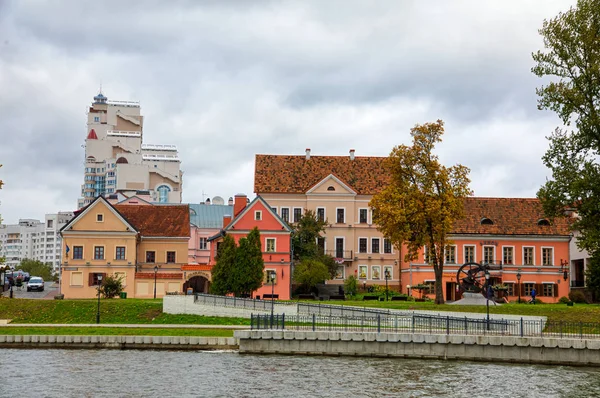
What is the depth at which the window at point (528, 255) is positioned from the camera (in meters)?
85.9

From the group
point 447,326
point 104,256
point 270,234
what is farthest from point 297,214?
point 447,326

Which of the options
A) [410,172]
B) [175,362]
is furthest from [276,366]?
[410,172]

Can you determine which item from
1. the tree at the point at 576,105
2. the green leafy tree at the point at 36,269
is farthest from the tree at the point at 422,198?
the green leafy tree at the point at 36,269

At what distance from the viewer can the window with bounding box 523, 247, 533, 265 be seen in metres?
85.9

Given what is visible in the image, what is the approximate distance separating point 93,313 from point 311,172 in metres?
41.6

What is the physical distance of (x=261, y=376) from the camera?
36.3 meters

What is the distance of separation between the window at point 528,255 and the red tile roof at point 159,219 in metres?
34.2

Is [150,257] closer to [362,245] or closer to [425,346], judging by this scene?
[362,245]

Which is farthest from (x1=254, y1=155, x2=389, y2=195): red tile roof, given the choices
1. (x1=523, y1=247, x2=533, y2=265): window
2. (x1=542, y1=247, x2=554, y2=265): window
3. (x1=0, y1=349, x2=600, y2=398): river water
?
(x1=0, y1=349, x2=600, y2=398): river water

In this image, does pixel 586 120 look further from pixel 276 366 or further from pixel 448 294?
pixel 448 294

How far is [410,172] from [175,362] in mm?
32411

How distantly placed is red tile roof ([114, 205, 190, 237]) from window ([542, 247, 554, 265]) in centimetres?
3627

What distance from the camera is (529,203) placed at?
89.7m

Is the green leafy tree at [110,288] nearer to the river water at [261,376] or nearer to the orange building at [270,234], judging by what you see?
the orange building at [270,234]
